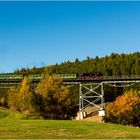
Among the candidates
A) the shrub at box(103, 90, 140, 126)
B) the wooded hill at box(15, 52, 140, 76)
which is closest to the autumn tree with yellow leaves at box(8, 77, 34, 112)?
the shrub at box(103, 90, 140, 126)

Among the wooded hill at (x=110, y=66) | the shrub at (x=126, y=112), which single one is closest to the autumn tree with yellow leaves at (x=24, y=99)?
the shrub at (x=126, y=112)

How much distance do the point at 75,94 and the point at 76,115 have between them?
78.7 feet

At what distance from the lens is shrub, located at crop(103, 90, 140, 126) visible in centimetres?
7429

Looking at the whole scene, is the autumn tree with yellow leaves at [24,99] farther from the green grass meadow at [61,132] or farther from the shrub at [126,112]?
the green grass meadow at [61,132]

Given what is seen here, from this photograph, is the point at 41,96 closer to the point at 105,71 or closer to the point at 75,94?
the point at 75,94

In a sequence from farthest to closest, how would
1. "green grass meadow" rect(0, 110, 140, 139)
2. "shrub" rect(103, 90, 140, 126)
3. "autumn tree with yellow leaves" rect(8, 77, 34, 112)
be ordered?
"shrub" rect(103, 90, 140, 126), "autumn tree with yellow leaves" rect(8, 77, 34, 112), "green grass meadow" rect(0, 110, 140, 139)

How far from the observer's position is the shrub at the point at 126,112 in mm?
74287

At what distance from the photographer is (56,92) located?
7825 cm

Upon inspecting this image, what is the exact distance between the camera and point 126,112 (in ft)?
246

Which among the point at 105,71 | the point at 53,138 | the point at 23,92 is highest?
the point at 105,71

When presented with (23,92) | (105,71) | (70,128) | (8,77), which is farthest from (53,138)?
(105,71)

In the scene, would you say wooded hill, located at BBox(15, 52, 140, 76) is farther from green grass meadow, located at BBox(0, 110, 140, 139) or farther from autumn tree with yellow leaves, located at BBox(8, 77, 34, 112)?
green grass meadow, located at BBox(0, 110, 140, 139)

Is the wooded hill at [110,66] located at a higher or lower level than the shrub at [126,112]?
higher

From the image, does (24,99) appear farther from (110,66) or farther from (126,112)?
(110,66)
